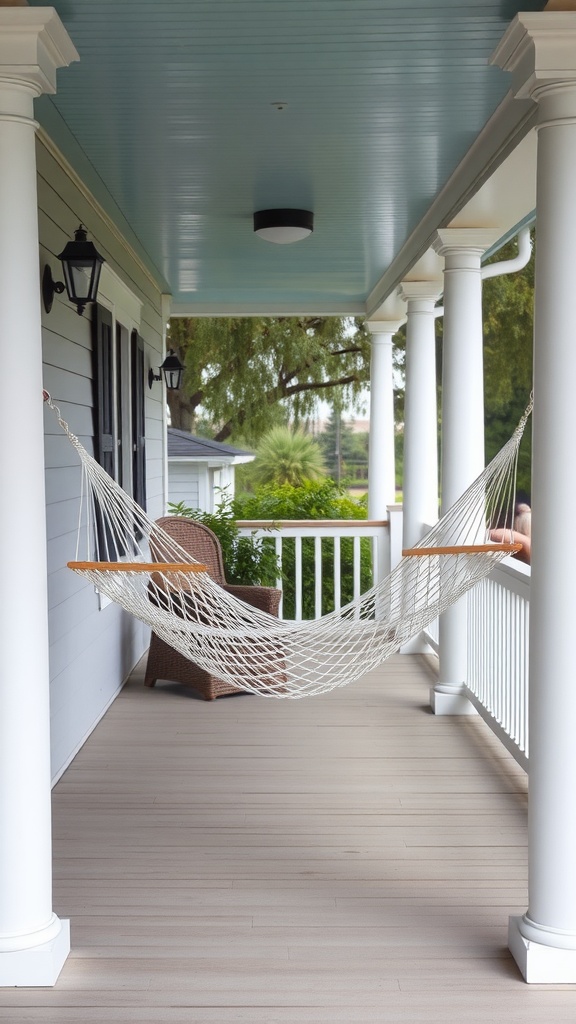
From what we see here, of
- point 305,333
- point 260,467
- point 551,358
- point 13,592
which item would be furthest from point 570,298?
point 260,467

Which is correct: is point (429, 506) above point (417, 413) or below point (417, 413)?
below

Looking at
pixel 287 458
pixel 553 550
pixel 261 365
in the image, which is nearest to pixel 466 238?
pixel 553 550

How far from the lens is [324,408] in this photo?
2366 centimetres

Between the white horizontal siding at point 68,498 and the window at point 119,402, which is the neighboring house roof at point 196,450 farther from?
the white horizontal siding at point 68,498

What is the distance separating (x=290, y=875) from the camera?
314cm

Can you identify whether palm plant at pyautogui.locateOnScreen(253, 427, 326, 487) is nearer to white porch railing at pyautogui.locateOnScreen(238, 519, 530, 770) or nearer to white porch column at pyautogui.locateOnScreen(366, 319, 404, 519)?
white porch column at pyautogui.locateOnScreen(366, 319, 404, 519)

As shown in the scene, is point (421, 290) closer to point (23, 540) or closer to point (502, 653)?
point (502, 653)

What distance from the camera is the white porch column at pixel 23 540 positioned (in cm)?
235

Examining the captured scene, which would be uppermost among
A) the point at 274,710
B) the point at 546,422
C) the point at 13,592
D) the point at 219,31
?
the point at 219,31

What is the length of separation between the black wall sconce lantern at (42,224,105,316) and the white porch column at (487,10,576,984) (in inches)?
73.0

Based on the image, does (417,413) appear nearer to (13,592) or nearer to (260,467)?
(13,592)

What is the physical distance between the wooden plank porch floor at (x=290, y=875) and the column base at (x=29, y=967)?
27 millimetres

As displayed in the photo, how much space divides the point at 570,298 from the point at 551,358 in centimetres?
15

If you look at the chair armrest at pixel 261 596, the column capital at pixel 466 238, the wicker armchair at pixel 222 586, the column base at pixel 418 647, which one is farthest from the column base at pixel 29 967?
the column base at pixel 418 647
